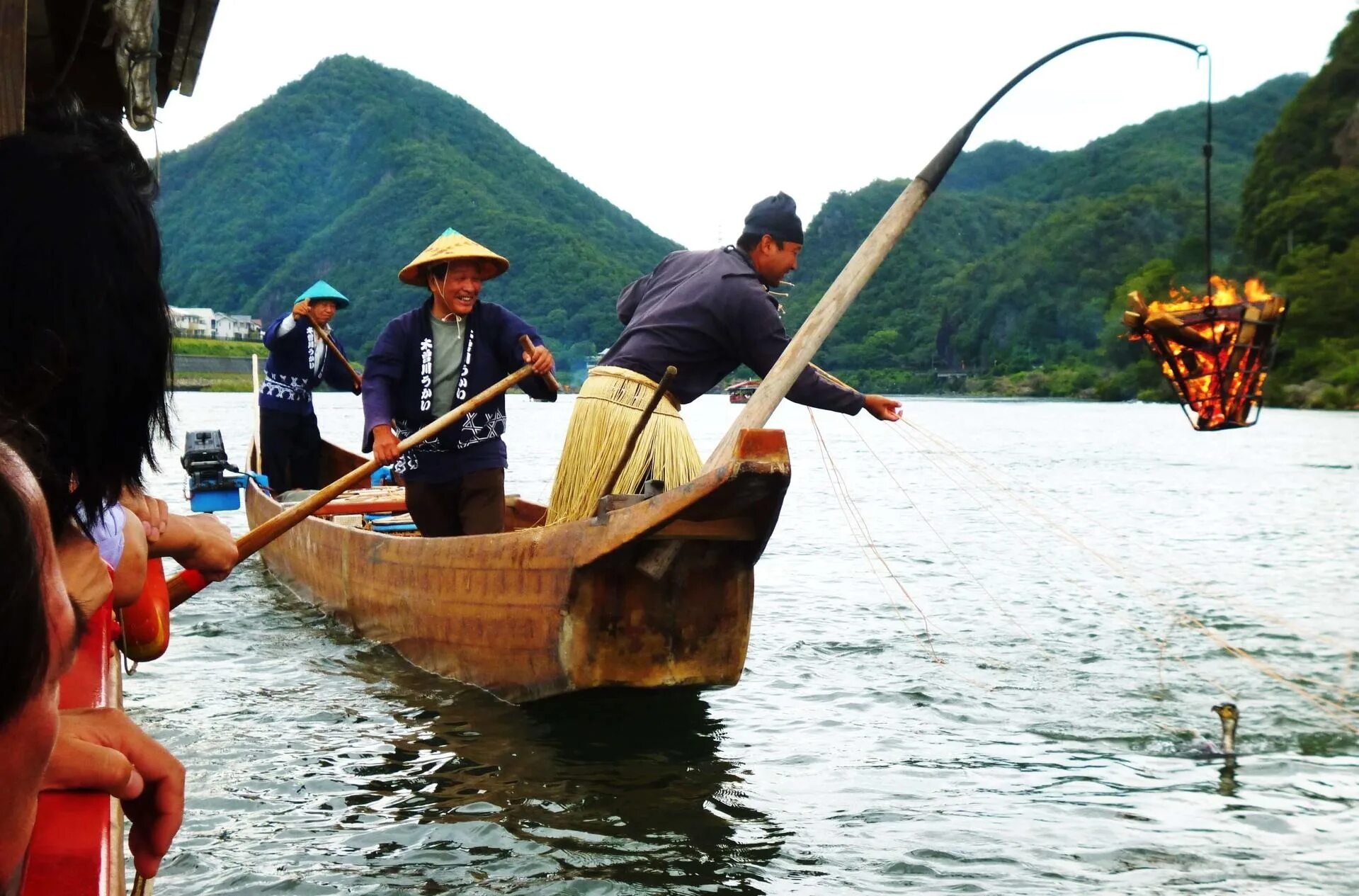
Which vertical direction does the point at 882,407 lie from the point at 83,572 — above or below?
above

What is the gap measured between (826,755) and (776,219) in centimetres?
253

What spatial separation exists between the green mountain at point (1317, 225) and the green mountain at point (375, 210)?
33671 millimetres

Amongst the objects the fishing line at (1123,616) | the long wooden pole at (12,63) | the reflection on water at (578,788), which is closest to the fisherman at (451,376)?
the reflection on water at (578,788)

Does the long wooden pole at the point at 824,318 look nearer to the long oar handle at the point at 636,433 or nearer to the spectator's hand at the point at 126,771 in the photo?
the long oar handle at the point at 636,433

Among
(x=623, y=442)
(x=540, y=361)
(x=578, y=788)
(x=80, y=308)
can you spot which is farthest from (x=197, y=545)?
(x=540, y=361)

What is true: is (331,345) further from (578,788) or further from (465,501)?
(578,788)

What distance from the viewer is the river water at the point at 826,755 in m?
4.39

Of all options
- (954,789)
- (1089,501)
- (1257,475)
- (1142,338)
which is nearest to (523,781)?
(954,789)

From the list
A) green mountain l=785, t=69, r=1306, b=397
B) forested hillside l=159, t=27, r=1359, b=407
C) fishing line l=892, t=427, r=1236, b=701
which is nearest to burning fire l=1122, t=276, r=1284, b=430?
fishing line l=892, t=427, r=1236, b=701

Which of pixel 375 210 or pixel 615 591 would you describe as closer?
pixel 615 591

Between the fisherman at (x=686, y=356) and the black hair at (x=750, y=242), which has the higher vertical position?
the black hair at (x=750, y=242)

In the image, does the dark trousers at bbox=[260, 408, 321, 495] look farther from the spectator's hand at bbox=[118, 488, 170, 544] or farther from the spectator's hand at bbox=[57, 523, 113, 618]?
the spectator's hand at bbox=[57, 523, 113, 618]

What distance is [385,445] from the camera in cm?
600

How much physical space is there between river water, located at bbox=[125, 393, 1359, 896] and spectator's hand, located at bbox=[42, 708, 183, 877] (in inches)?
101
